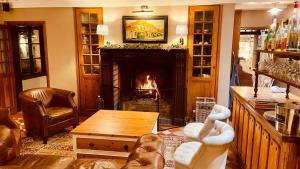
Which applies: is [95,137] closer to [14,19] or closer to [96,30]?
[96,30]

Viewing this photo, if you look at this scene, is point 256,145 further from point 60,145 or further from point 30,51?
point 30,51

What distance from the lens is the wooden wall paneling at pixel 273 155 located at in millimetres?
2162

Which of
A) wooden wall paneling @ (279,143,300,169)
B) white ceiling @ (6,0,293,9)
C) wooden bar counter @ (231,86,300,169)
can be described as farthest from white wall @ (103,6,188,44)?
wooden wall paneling @ (279,143,300,169)

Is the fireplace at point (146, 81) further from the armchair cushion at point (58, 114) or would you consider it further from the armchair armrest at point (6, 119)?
the armchair armrest at point (6, 119)

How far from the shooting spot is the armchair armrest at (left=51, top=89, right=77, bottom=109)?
4.66m

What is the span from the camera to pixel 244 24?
656cm

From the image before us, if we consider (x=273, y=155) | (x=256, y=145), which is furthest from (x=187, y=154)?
(x=273, y=155)

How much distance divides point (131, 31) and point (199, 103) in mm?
→ 2091

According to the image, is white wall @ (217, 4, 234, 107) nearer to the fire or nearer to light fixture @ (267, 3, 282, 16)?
the fire

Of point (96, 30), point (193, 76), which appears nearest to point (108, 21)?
point (96, 30)

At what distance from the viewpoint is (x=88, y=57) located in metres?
5.60

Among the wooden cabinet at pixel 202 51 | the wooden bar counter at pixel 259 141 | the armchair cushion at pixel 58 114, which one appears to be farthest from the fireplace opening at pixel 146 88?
the wooden bar counter at pixel 259 141

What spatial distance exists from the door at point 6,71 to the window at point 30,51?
397 mm

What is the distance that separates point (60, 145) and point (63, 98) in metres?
0.99
